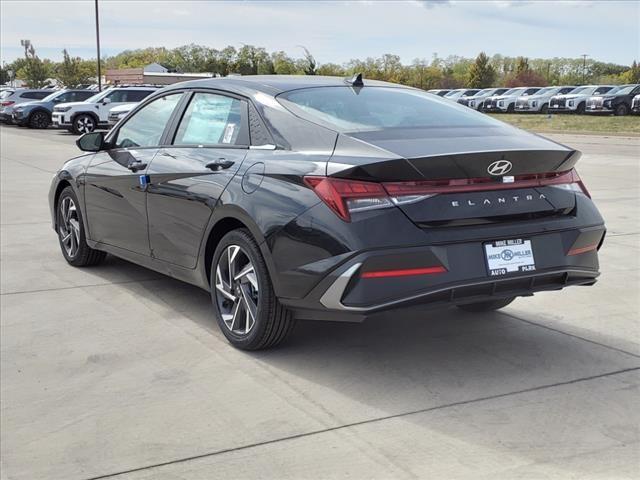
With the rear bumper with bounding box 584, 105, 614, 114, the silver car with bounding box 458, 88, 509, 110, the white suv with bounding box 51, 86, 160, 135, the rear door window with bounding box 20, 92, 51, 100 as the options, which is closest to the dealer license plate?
the white suv with bounding box 51, 86, 160, 135

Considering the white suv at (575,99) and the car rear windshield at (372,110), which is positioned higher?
the car rear windshield at (372,110)

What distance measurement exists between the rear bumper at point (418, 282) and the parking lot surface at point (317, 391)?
43cm

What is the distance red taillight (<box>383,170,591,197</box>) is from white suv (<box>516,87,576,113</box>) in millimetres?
45245

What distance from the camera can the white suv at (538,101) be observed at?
1897 inches

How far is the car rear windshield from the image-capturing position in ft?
15.6

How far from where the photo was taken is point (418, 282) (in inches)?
163

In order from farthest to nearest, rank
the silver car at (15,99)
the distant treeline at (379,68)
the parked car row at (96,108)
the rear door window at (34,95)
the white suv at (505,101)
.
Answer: the distant treeline at (379,68)
the white suv at (505,101)
the rear door window at (34,95)
the silver car at (15,99)
the parked car row at (96,108)

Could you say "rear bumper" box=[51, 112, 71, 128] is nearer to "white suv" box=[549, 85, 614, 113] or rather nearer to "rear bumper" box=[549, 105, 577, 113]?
"white suv" box=[549, 85, 614, 113]

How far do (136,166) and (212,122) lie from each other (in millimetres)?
861

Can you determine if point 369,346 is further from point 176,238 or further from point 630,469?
point 630,469

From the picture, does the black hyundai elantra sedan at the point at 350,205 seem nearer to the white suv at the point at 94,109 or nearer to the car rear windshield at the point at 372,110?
the car rear windshield at the point at 372,110

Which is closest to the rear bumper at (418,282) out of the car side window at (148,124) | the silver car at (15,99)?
the car side window at (148,124)

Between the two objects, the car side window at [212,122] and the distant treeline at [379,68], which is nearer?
the car side window at [212,122]

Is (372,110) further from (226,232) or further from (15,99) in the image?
(15,99)
